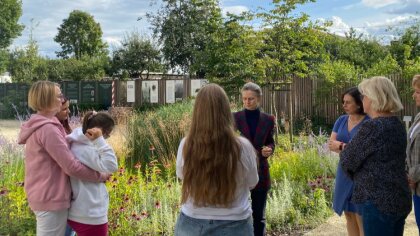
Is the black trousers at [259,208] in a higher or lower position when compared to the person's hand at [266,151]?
lower

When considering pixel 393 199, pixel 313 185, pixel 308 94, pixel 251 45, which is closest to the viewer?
pixel 393 199

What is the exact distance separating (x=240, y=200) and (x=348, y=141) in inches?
68.9

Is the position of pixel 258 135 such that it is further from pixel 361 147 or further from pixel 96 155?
pixel 96 155

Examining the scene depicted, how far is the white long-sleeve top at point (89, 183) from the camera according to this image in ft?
10.1

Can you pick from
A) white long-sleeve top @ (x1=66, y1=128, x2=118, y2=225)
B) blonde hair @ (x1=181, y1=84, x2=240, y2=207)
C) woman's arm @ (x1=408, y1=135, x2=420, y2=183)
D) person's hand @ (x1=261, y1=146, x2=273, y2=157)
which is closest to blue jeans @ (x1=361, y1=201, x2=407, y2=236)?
woman's arm @ (x1=408, y1=135, x2=420, y2=183)

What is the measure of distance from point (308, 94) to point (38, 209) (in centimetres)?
1633

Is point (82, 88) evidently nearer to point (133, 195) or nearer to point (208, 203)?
point (133, 195)

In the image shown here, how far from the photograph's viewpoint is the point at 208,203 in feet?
8.34

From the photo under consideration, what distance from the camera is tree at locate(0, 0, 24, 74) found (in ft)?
157

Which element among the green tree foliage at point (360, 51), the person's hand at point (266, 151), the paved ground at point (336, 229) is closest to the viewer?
the person's hand at point (266, 151)

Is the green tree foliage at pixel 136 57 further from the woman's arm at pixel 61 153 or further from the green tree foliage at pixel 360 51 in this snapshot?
the woman's arm at pixel 61 153

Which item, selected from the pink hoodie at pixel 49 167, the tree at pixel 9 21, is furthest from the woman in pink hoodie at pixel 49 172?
the tree at pixel 9 21

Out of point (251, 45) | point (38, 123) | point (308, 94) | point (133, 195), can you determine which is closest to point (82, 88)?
point (308, 94)

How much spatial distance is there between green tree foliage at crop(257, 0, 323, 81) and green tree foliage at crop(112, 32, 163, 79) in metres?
17.9
